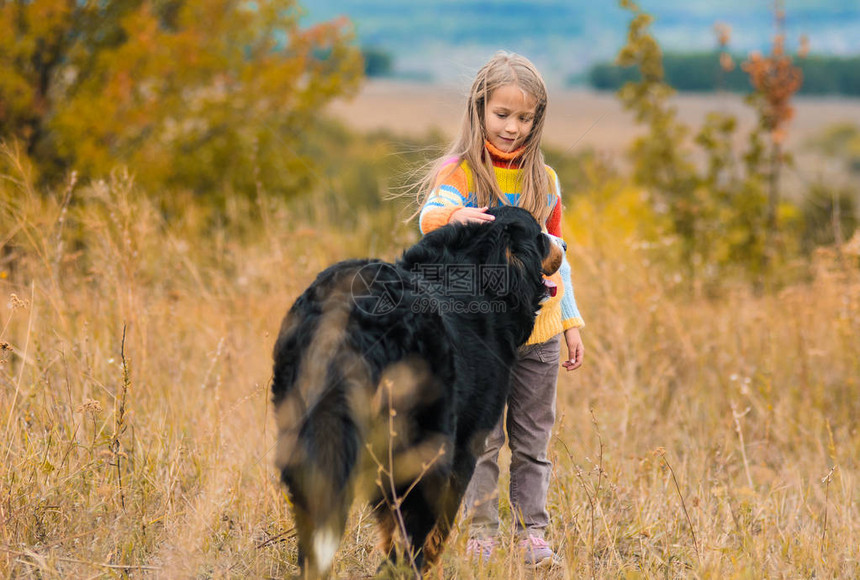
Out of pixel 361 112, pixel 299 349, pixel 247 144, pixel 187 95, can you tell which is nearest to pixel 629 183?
pixel 247 144

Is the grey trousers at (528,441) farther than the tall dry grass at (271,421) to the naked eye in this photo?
Yes

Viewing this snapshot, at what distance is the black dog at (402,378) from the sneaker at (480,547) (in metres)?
Answer: 0.42

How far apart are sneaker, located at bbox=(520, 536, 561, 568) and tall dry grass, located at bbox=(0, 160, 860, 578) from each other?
0.06 meters

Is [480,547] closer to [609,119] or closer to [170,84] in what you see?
[170,84]

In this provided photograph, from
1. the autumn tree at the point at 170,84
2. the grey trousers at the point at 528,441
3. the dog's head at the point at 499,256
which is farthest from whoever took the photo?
the autumn tree at the point at 170,84

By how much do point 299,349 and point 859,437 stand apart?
13.1ft

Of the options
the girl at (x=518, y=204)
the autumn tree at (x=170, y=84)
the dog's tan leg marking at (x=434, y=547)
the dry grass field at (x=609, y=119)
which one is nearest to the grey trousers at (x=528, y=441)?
the girl at (x=518, y=204)

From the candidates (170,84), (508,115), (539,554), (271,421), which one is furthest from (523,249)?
(170,84)

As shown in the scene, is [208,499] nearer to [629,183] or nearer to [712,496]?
[712,496]

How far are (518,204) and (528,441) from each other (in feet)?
3.46

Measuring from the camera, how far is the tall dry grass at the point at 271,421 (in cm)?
288

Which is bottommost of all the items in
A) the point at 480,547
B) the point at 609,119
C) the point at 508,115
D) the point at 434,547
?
the point at 480,547

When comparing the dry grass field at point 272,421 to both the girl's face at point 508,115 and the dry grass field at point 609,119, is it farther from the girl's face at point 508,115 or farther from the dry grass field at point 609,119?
the dry grass field at point 609,119

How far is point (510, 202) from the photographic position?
3111mm
